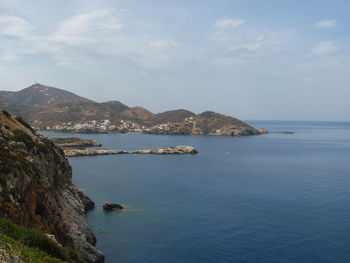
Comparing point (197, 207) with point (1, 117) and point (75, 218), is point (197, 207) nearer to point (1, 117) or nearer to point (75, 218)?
point (75, 218)

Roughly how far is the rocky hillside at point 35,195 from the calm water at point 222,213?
15.6ft

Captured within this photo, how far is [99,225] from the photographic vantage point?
56.1 meters

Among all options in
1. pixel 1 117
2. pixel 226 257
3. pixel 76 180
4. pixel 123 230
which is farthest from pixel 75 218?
pixel 76 180

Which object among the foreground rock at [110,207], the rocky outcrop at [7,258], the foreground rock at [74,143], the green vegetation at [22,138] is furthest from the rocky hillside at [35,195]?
the foreground rock at [74,143]

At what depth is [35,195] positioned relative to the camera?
38312 millimetres

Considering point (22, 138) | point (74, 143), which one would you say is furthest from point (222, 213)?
point (74, 143)

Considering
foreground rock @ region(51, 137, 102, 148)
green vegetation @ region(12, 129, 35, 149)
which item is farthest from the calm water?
foreground rock @ region(51, 137, 102, 148)

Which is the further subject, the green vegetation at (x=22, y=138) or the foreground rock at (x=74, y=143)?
the foreground rock at (x=74, y=143)

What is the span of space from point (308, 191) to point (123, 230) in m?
48.7

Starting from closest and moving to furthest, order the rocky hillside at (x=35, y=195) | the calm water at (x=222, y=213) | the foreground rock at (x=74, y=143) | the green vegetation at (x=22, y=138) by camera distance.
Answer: the rocky hillside at (x=35, y=195) → the green vegetation at (x=22, y=138) → the calm water at (x=222, y=213) → the foreground rock at (x=74, y=143)

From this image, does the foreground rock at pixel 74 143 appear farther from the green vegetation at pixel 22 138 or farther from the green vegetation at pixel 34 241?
the green vegetation at pixel 34 241

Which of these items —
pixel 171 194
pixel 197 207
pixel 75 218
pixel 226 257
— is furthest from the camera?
pixel 171 194

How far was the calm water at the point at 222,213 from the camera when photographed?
148 ft

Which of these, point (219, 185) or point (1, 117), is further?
point (219, 185)
